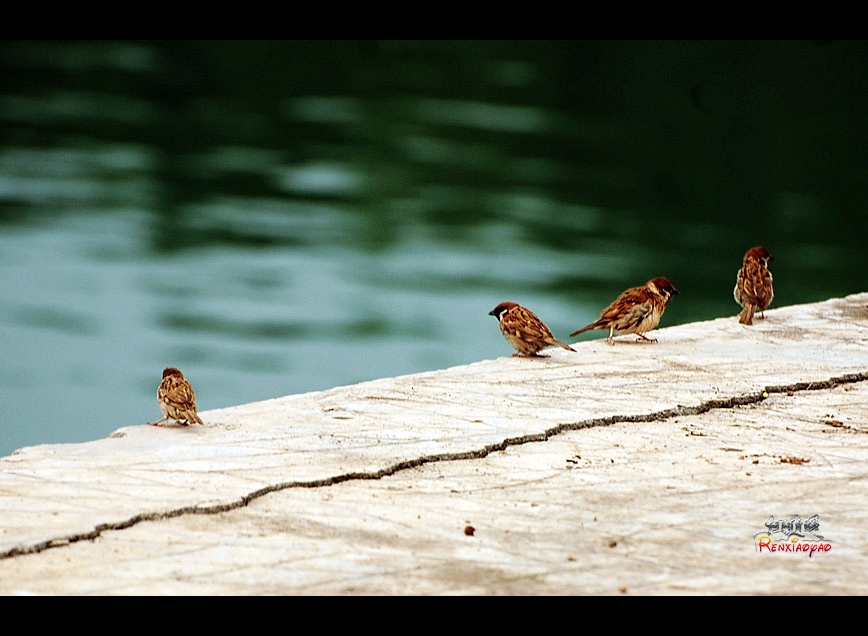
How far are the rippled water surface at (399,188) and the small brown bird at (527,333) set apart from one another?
4.76 feet

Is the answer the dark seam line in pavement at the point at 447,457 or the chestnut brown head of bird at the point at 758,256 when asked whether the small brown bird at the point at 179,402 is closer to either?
the dark seam line in pavement at the point at 447,457

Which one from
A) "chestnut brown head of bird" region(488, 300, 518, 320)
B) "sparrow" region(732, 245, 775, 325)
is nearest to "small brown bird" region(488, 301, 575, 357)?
"chestnut brown head of bird" region(488, 300, 518, 320)

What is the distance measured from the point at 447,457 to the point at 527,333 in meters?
1.82

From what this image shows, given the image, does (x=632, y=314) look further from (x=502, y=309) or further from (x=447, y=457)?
(x=447, y=457)

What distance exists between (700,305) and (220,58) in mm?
19754

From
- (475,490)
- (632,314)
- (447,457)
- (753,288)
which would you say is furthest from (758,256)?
(475,490)

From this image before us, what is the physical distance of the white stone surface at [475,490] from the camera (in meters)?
4.12

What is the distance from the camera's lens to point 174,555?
14.0 feet

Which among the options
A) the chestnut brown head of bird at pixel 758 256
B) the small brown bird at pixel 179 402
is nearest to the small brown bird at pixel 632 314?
the chestnut brown head of bird at pixel 758 256

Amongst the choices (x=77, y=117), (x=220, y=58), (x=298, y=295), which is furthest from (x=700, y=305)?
(x=220, y=58)

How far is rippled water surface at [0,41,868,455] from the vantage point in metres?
14.5

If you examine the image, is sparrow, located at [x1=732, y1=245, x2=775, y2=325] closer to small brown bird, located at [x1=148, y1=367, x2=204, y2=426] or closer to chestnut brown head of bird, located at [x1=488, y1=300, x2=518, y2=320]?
chestnut brown head of bird, located at [x1=488, y1=300, x2=518, y2=320]

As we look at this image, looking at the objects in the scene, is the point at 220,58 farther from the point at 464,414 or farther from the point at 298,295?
the point at 464,414

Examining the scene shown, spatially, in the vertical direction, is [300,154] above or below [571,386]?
above
